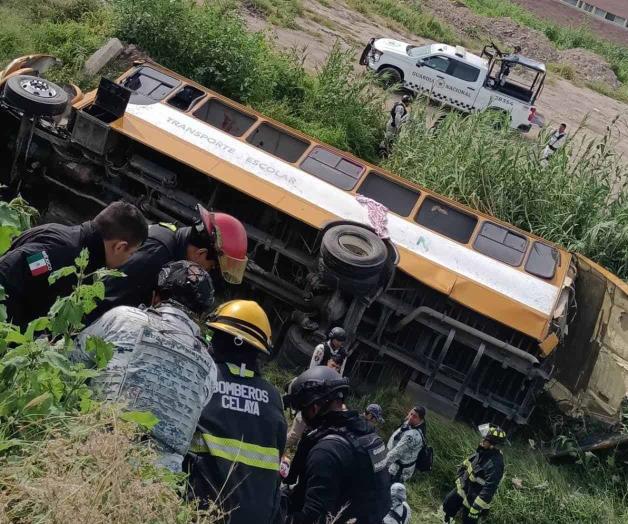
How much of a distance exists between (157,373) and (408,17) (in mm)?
26345

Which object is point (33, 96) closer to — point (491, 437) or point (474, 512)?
point (491, 437)

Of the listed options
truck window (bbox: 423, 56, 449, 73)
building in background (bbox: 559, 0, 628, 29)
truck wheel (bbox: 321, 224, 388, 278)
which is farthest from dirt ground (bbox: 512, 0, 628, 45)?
truck wheel (bbox: 321, 224, 388, 278)

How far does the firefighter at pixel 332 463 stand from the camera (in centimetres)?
374

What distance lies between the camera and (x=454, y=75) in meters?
18.0

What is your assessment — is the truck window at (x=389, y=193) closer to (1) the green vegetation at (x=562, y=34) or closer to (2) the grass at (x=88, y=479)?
(2) the grass at (x=88, y=479)

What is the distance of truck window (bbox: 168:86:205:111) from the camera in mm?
8961

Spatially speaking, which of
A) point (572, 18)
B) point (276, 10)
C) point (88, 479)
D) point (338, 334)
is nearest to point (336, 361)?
point (338, 334)

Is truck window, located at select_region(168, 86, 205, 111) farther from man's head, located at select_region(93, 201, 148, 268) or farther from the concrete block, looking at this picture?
man's head, located at select_region(93, 201, 148, 268)

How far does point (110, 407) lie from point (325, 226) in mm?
5504

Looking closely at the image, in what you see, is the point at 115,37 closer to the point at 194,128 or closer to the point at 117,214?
the point at 194,128

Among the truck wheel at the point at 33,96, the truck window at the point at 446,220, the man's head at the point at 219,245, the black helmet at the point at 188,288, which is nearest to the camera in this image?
the black helmet at the point at 188,288

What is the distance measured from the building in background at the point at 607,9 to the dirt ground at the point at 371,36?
1853cm

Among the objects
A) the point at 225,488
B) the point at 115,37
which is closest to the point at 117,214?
the point at 225,488

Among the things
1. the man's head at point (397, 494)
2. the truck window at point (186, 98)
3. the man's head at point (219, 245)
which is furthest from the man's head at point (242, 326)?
the truck window at point (186, 98)
